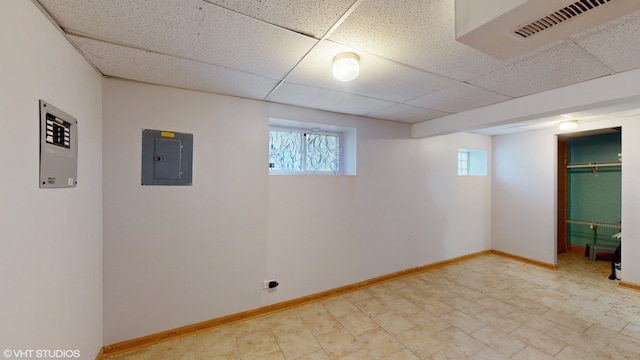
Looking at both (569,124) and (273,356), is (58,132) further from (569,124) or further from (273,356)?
(569,124)

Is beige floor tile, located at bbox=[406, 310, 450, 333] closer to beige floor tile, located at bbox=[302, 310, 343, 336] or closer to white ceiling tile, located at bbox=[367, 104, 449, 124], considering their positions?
beige floor tile, located at bbox=[302, 310, 343, 336]

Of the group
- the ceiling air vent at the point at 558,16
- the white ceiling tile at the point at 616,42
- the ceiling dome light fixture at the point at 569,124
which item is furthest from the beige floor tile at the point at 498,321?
the ceiling dome light fixture at the point at 569,124

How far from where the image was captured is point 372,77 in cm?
202

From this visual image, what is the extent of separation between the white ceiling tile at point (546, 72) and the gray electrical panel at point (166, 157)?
2.64 meters

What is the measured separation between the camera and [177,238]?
2270mm

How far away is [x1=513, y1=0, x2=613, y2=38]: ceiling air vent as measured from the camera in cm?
96

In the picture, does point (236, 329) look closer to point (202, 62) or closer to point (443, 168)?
point (202, 62)

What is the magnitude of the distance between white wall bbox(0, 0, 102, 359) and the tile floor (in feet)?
3.13

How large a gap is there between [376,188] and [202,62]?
256cm

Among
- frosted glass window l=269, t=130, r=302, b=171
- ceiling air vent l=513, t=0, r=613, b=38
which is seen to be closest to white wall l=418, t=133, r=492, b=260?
frosted glass window l=269, t=130, r=302, b=171

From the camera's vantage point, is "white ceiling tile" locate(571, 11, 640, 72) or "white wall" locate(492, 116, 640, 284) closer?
"white ceiling tile" locate(571, 11, 640, 72)

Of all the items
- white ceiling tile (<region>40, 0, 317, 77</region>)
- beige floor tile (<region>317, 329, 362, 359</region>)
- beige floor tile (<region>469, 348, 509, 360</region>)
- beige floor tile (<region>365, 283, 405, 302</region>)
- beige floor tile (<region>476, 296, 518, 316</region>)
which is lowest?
beige floor tile (<region>317, 329, 362, 359</region>)

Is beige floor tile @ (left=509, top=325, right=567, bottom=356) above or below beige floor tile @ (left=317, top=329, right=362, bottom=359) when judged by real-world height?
above

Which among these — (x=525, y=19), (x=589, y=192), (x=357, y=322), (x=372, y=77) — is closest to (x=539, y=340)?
(x=357, y=322)
